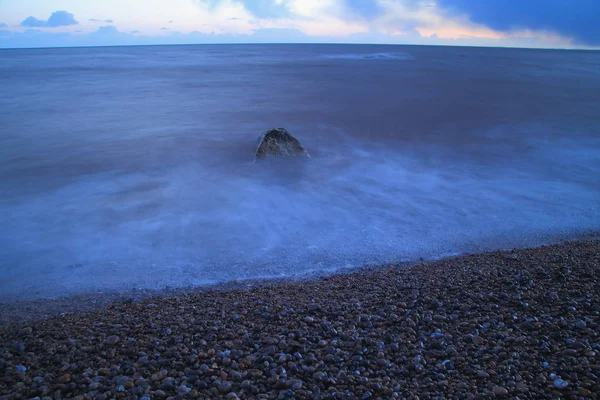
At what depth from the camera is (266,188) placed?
8875mm

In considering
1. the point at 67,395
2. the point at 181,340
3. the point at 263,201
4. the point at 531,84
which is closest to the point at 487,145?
the point at 263,201

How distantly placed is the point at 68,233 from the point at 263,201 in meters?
3.28

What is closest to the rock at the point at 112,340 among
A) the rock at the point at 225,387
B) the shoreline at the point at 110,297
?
the rock at the point at 225,387

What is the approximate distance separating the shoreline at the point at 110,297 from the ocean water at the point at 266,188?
0.57 feet

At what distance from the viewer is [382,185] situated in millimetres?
9188

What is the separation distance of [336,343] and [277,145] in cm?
771

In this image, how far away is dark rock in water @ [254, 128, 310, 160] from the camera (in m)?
10.7

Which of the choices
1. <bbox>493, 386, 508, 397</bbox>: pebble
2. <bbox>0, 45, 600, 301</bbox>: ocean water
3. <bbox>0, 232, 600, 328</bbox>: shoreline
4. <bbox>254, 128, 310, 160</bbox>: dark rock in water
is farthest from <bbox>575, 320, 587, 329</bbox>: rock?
<bbox>254, 128, 310, 160</bbox>: dark rock in water

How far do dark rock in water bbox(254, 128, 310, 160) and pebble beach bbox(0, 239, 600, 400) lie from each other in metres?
6.24

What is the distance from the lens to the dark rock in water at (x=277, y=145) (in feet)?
35.0

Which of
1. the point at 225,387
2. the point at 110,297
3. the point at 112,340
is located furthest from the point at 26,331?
the point at 225,387

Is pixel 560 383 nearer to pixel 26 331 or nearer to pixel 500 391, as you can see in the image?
pixel 500 391

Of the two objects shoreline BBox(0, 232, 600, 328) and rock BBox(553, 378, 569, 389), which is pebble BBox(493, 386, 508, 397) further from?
shoreline BBox(0, 232, 600, 328)

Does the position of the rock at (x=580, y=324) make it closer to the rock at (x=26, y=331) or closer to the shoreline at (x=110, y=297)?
the shoreline at (x=110, y=297)
